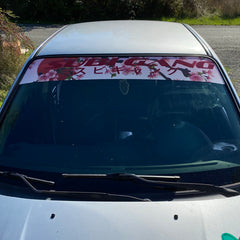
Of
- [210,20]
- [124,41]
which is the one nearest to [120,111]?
[124,41]

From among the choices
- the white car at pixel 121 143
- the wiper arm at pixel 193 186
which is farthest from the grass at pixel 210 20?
the wiper arm at pixel 193 186

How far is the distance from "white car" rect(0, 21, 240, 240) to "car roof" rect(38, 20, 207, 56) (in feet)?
0.04

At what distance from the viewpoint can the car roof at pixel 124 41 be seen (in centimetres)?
290

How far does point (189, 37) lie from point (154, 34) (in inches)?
10.5

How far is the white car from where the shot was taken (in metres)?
2.07

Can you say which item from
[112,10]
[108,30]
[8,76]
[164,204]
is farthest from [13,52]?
[112,10]

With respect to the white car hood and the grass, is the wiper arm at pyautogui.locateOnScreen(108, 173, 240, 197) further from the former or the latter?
the grass

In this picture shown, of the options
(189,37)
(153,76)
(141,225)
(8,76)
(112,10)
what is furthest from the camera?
(112,10)

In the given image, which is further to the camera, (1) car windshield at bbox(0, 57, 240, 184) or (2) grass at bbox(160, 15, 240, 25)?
(2) grass at bbox(160, 15, 240, 25)

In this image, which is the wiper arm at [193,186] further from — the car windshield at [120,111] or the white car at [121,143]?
the car windshield at [120,111]

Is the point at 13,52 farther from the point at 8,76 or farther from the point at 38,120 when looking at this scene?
the point at 38,120

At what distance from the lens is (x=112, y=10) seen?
1945cm

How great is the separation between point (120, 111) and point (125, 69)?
0.28 metres

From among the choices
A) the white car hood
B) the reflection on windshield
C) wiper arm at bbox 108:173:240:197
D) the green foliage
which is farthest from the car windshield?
the green foliage
